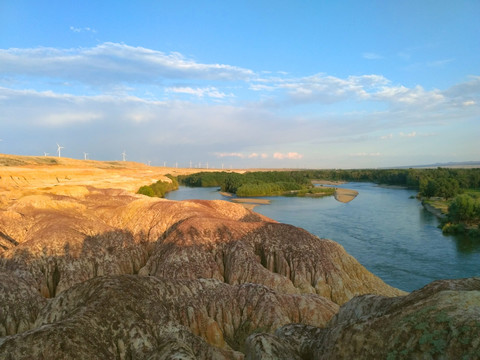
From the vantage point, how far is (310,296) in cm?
1483

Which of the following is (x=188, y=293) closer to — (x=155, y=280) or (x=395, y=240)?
(x=155, y=280)

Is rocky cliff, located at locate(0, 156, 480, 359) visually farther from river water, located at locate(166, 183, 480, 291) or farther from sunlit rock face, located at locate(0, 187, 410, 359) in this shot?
river water, located at locate(166, 183, 480, 291)

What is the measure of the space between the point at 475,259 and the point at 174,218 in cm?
3778

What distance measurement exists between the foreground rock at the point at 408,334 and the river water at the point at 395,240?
2909 centimetres

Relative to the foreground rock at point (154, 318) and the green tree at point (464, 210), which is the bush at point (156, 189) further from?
the foreground rock at point (154, 318)

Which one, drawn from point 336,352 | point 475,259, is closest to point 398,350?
point 336,352

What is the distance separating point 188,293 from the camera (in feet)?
40.5

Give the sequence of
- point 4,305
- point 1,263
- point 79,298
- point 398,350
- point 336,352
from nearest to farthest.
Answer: point 398,350 → point 336,352 → point 79,298 → point 4,305 → point 1,263

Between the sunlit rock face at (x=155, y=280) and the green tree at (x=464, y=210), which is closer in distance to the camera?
the sunlit rock face at (x=155, y=280)

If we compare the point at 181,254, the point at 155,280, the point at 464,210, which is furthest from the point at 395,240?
the point at 155,280

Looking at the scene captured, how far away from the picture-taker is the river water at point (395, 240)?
1510 inches

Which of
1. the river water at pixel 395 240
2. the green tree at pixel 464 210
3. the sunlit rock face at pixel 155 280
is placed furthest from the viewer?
the green tree at pixel 464 210

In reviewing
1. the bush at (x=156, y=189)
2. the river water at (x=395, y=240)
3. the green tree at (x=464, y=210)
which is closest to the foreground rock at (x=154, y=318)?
the river water at (x=395, y=240)

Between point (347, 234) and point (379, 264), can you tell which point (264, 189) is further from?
point (379, 264)
